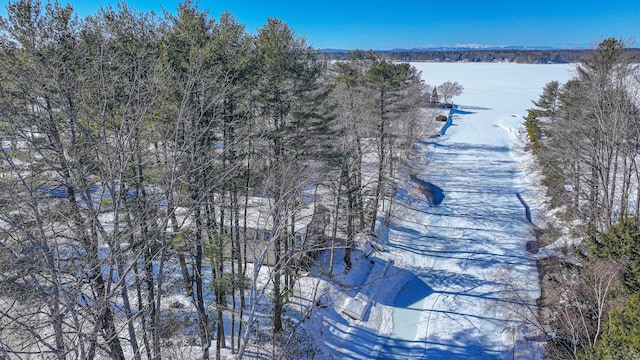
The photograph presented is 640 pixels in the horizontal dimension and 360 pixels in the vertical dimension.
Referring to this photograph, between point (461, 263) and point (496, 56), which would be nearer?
point (461, 263)

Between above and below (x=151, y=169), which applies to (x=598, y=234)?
below

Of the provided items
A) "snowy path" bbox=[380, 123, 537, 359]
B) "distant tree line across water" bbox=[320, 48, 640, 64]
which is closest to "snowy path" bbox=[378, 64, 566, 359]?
"snowy path" bbox=[380, 123, 537, 359]

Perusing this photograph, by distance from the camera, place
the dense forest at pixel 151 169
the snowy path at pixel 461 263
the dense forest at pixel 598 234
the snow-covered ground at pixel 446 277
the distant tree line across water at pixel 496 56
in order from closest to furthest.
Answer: the dense forest at pixel 151 169 < the dense forest at pixel 598 234 < the snow-covered ground at pixel 446 277 < the snowy path at pixel 461 263 < the distant tree line across water at pixel 496 56

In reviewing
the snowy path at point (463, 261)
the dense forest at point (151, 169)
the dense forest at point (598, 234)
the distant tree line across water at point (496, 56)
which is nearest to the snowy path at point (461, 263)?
the snowy path at point (463, 261)

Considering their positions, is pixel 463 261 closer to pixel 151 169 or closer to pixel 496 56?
pixel 151 169

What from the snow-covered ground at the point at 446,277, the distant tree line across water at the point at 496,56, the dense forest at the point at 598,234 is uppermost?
the distant tree line across water at the point at 496,56

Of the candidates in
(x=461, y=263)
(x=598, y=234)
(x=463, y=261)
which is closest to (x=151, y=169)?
(x=598, y=234)

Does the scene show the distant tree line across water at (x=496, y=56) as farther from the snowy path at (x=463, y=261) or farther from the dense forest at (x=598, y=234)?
the dense forest at (x=598, y=234)
